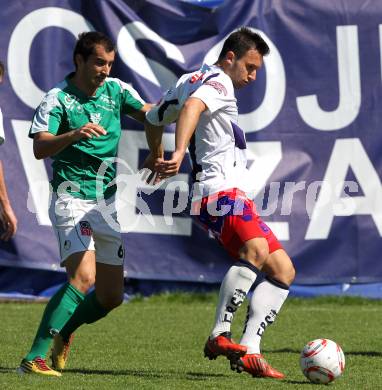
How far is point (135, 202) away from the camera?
38.8 feet

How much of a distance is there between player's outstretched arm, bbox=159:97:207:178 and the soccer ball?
1.34 m

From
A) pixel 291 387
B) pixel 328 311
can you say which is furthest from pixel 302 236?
pixel 291 387

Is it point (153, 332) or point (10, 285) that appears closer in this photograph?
point (153, 332)

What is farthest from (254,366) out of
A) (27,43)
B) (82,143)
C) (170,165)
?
(27,43)

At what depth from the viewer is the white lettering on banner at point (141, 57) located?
11852 millimetres

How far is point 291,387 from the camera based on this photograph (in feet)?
19.9

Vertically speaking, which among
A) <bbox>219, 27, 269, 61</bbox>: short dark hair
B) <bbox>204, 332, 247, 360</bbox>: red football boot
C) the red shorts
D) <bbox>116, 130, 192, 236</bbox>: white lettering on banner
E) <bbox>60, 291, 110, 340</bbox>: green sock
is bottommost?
<bbox>116, 130, 192, 236</bbox>: white lettering on banner

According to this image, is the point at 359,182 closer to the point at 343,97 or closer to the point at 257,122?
the point at 343,97

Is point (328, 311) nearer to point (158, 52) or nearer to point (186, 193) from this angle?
point (186, 193)

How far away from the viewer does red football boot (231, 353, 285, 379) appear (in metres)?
6.26

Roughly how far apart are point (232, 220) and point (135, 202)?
5.50 meters

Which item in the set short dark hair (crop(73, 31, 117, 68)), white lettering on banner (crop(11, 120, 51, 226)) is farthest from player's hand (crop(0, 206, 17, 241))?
white lettering on banner (crop(11, 120, 51, 226))

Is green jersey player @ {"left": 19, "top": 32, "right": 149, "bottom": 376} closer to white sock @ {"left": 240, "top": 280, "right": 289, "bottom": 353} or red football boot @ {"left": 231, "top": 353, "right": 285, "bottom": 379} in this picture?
white sock @ {"left": 240, "top": 280, "right": 289, "bottom": 353}

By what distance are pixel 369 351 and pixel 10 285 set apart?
5.06 meters
